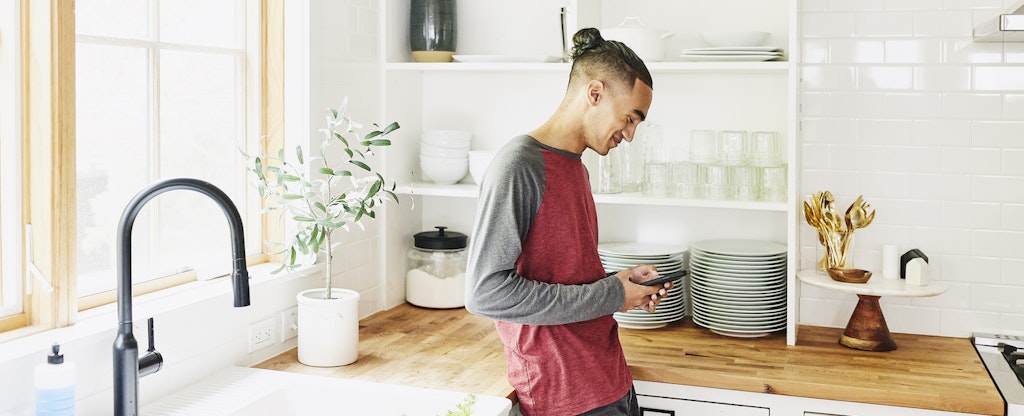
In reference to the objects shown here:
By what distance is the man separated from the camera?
2213 millimetres

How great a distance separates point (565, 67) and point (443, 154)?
57 centimetres

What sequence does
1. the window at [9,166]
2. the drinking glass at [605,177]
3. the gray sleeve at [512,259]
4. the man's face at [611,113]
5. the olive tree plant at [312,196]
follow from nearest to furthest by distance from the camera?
the window at [9,166] → the gray sleeve at [512,259] → the man's face at [611,113] → the olive tree plant at [312,196] → the drinking glass at [605,177]

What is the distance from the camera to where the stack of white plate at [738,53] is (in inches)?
115

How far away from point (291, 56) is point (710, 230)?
1.49 m

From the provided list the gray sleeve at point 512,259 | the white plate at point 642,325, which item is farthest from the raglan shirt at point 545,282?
the white plate at point 642,325

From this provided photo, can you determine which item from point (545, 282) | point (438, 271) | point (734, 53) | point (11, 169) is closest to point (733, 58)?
point (734, 53)

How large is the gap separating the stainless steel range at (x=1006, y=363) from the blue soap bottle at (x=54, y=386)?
6.93ft

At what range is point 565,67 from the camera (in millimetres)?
3090

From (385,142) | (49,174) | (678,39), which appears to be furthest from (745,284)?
(49,174)

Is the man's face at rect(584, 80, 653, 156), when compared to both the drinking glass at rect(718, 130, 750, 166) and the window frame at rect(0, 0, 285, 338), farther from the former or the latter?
the window frame at rect(0, 0, 285, 338)

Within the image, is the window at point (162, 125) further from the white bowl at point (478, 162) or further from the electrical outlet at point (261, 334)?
the white bowl at point (478, 162)

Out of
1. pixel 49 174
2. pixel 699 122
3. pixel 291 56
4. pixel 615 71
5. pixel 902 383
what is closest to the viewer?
pixel 49 174

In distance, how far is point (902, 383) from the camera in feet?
8.27

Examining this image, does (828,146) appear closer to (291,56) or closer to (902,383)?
(902,383)
